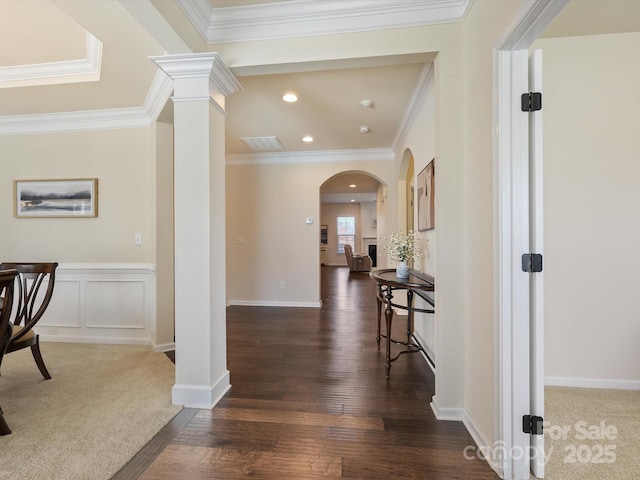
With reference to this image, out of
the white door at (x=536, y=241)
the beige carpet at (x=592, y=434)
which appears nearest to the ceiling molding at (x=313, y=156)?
the white door at (x=536, y=241)

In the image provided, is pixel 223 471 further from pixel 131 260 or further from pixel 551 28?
pixel 551 28

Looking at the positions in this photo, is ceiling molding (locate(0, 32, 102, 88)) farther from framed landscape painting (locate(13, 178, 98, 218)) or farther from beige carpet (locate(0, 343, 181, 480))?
beige carpet (locate(0, 343, 181, 480))

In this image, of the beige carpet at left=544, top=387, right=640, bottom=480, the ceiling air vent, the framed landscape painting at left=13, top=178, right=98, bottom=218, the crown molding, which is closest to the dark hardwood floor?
the beige carpet at left=544, top=387, right=640, bottom=480

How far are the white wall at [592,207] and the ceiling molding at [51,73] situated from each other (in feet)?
12.4

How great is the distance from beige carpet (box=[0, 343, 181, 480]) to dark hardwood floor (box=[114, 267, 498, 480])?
0.18 metres

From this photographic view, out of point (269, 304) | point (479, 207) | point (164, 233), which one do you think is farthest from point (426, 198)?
point (269, 304)

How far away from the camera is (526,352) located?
1302 mm

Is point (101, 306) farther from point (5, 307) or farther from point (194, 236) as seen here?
point (194, 236)

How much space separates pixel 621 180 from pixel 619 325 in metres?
1.09

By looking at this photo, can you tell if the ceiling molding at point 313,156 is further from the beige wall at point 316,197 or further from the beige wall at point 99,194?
the beige wall at point 99,194

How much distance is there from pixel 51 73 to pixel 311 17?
250cm

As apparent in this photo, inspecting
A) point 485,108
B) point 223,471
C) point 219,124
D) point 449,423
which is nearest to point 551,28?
point 485,108

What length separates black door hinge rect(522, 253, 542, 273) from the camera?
1.28 metres

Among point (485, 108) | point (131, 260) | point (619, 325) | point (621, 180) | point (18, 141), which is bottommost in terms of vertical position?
point (619, 325)
